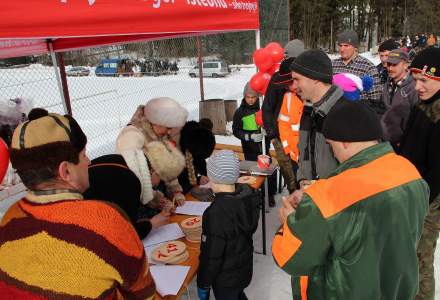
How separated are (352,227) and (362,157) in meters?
0.26

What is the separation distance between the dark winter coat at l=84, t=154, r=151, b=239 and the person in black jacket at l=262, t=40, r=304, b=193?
188 centimetres

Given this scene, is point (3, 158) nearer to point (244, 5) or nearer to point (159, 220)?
point (159, 220)

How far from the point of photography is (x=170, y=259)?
1.97 meters

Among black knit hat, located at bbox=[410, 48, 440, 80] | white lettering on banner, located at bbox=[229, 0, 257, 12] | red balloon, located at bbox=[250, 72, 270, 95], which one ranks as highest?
white lettering on banner, located at bbox=[229, 0, 257, 12]

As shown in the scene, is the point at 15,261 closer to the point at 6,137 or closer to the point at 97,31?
the point at 97,31

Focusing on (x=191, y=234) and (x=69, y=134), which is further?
(x=191, y=234)

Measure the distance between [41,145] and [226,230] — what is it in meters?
1.19

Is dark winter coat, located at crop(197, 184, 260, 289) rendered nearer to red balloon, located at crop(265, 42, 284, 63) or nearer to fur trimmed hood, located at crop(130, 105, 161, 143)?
fur trimmed hood, located at crop(130, 105, 161, 143)

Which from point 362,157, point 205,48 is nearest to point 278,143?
point 362,157

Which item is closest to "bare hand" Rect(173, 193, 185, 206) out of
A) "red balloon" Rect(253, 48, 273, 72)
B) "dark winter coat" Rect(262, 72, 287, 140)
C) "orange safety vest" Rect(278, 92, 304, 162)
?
"orange safety vest" Rect(278, 92, 304, 162)

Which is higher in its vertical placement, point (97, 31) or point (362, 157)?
point (97, 31)

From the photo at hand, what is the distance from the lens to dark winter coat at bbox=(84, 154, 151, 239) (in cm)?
182

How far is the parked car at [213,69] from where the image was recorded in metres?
19.4

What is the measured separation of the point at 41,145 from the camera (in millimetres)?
1022
